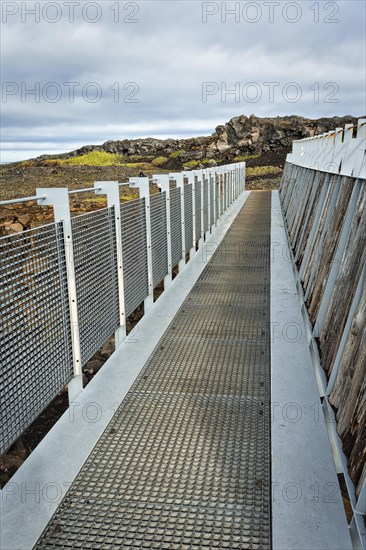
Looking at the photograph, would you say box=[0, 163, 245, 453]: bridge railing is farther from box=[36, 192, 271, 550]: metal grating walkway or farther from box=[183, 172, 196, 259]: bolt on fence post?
box=[183, 172, 196, 259]: bolt on fence post

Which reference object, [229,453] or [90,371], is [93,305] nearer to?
[229,453]

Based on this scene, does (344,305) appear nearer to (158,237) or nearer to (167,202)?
(158,237)

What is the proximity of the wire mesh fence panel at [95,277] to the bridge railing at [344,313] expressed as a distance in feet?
6.92

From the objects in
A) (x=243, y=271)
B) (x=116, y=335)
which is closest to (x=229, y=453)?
(x=116, y=335)

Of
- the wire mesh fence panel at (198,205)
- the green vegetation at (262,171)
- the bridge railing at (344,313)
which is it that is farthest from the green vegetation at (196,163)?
the bridge railing at (344,313)

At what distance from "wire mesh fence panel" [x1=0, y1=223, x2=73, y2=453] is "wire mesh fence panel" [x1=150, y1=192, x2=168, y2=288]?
3.40m

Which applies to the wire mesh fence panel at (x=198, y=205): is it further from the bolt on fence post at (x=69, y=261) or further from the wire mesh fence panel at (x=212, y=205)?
the bolt on fence post at (x=69, y=261)

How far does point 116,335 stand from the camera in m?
6.01

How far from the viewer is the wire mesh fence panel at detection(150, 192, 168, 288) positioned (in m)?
7.64

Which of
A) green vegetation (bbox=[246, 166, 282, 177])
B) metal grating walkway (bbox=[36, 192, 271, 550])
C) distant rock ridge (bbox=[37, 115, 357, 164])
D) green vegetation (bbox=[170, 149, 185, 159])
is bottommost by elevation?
metal grating walkway (bbox=[36, 192, 271, 550])

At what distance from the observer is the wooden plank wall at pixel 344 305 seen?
9.32 feet

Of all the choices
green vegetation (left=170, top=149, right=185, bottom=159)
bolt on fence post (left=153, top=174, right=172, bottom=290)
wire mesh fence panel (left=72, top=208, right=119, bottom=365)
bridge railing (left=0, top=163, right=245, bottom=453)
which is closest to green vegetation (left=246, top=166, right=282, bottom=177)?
green vegetation (left=170, top=149, right=185, bottom=159)

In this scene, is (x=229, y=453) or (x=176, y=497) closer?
(x=176, y=497)

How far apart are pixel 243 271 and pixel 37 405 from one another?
6.54m
